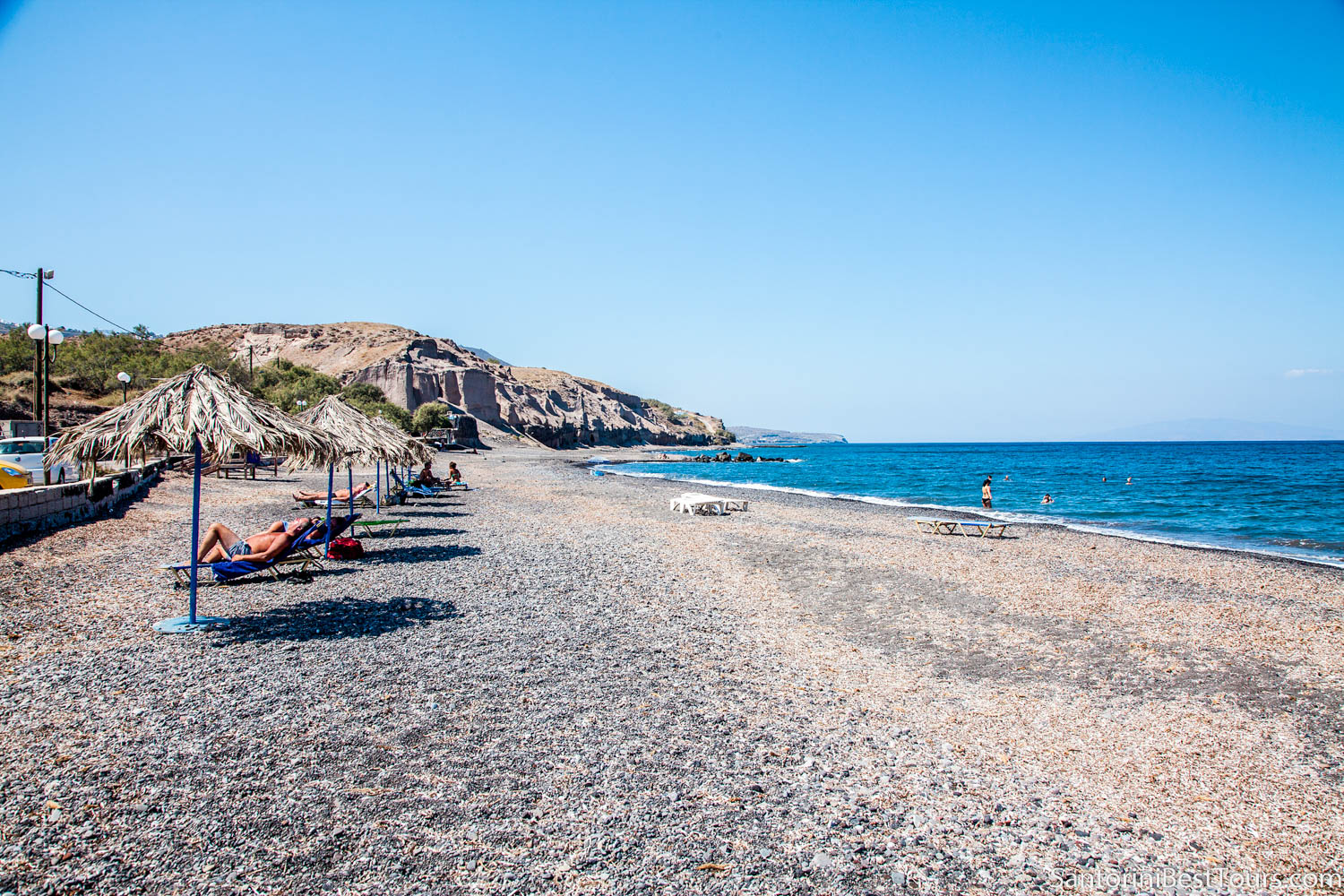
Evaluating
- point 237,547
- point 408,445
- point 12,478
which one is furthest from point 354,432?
point 12,478

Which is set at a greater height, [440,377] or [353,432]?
[440,377]

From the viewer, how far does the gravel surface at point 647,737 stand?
3506mm

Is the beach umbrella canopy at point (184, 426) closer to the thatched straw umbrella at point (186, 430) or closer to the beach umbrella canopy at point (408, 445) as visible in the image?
the thatched straw umbrella at point (186, 430)

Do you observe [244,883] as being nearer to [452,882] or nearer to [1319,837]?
[452,882]

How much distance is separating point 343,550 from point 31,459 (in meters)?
12.1

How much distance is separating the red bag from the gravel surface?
849 millimetres

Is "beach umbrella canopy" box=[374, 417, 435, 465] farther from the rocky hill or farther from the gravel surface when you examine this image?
the rocky hill

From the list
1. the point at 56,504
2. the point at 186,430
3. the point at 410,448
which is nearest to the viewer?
the point at 186,430

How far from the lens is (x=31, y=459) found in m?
16.8

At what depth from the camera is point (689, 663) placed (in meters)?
6.51

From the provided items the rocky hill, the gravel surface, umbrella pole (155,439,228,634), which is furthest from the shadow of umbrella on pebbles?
the rocky hill

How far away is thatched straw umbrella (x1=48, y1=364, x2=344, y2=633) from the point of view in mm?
6645

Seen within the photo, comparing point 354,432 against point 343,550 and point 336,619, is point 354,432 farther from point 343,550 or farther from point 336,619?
point 336,619

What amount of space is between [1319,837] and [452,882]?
478 cm
